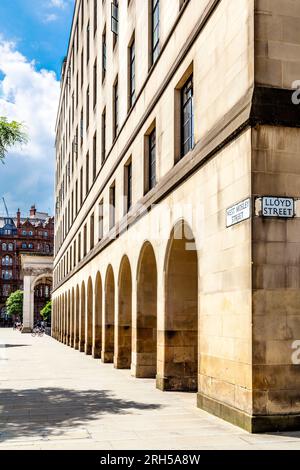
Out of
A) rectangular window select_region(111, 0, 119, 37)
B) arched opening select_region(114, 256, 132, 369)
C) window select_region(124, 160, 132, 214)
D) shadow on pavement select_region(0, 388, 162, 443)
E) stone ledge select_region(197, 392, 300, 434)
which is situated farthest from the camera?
rectangular window select_region(111, 0, 119, 37)

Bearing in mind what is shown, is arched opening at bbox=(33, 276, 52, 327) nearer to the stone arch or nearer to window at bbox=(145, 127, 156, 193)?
the stone arch

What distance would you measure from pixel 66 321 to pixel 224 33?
4195 centimetres

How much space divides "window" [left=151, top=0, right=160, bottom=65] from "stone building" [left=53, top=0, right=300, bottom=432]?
0.06 metres

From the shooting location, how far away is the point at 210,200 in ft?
40.1

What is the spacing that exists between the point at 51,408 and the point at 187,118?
7.92 m

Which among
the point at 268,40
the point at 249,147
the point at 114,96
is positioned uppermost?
the point at 114,96

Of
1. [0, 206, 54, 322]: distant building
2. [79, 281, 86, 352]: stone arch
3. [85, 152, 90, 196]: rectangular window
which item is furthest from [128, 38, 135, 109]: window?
[0, 206, 54, 322]: distant building

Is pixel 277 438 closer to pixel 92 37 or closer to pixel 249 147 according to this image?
pixel 249 147

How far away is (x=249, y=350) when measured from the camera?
390 inches

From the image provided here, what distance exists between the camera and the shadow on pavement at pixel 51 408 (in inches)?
407

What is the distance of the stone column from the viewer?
8312 cm

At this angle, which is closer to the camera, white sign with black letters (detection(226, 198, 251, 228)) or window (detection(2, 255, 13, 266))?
white sign with black letters (detection(226, 198, 251, 228))

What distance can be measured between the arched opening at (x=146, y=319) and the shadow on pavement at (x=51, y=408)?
11.7 ft
